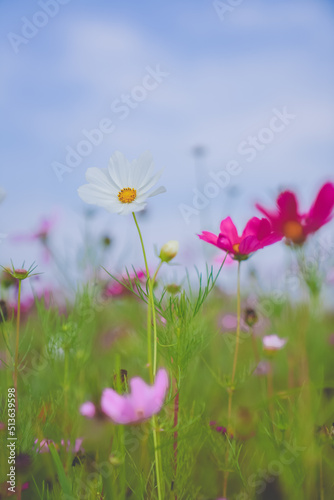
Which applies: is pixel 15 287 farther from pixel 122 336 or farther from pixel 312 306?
pixel 122 336

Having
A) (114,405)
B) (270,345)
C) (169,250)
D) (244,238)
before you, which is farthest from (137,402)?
(270,345)

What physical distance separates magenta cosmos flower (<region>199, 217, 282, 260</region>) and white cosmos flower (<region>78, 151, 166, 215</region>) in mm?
109

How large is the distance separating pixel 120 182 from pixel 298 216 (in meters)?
0.22

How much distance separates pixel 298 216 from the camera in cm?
55

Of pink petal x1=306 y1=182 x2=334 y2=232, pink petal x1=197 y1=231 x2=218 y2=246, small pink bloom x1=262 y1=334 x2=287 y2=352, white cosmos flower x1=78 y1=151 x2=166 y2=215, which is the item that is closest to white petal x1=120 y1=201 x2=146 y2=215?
white cosmos flower x1=78 y1=151 x2=166 y2=215

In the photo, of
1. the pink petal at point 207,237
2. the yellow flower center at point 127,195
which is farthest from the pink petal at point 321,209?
the yellow flower center at point 127,195

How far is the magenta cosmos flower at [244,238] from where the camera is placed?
55 centimetres

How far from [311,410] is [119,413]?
35 centimetres

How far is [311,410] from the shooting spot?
2.02 feet

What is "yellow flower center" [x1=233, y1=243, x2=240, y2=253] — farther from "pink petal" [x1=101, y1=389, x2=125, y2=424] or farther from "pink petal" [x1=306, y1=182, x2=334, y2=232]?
"pink petal" [x1=101, y1=389, x2=125, y2=424]

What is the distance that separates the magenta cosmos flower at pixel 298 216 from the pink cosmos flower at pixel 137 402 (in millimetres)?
252

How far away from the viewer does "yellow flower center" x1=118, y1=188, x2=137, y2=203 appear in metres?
0.50

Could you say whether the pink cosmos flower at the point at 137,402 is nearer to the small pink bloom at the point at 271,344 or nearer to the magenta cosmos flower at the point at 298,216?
the magenta cosmos flower at the point at 298,216

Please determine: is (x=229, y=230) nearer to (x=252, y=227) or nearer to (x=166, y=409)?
(x=252, y=227)
